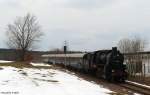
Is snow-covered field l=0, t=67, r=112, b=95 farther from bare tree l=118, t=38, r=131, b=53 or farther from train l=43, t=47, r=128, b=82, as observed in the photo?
bare tree l=118, t=38, r=131, b=53

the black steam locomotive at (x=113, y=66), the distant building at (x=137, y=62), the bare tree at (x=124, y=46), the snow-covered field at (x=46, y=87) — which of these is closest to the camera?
the snow-covered field at (x=46, y=87)

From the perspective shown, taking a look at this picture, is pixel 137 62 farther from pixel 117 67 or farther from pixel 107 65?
pixel 107 65

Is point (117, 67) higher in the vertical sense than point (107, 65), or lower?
lower

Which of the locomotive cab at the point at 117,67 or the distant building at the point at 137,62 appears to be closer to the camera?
the locomotive cab at the point at 117,67

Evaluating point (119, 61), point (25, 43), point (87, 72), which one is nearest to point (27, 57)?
point (25, 43)

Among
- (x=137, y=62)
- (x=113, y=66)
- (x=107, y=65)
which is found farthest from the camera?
(x=137, y=62)

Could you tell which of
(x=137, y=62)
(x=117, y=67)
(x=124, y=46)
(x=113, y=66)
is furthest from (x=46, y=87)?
(x=124, y=46)

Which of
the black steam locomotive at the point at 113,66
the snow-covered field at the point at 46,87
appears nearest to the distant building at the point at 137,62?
the black steam locomotive at the point at 113,66

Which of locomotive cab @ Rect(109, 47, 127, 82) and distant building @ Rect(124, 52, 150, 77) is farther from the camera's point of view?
distant building @ Rect(124, 52, 150, 77)

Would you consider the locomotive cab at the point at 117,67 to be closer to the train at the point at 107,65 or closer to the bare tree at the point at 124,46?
the train at the point at 107,65

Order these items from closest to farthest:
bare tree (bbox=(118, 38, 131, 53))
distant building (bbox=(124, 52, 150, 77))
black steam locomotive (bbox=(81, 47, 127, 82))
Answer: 1. black steam locomotive (bbox=(81, 47, 127, 82))
2. distant building (bbox=(124, 52, 150, 77))
3. bare tree (bbox=(118, 38, 131, 53))

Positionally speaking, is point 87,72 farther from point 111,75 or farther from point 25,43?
point 25,43

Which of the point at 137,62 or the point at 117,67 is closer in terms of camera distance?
the point at 117,67

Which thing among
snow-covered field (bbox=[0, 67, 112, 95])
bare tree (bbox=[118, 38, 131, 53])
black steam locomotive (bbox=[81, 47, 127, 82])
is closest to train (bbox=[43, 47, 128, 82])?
black steam locomotive (bbox=[81, 47, 127, 82])
